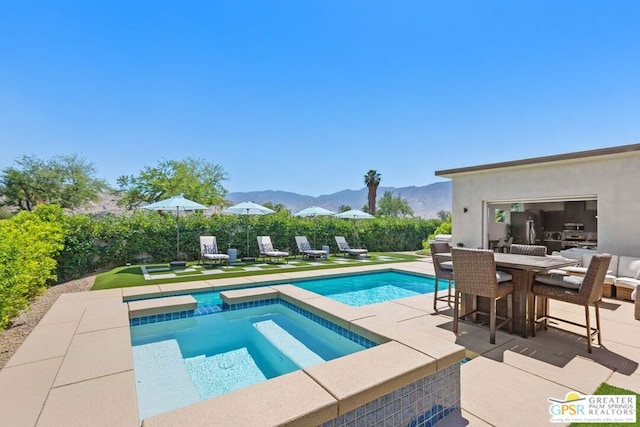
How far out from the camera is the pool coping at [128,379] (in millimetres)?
1890

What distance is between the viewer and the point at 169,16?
10.0 meters

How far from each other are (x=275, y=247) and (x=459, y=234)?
7730mm

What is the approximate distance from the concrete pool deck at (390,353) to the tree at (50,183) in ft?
94.0

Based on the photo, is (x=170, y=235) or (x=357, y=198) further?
(x=357, y=198)

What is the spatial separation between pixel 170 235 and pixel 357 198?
146 m

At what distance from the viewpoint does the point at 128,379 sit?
2.92 m

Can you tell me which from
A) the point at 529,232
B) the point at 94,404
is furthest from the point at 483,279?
the point at 529,232

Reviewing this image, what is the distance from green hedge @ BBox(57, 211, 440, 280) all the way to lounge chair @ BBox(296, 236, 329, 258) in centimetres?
97

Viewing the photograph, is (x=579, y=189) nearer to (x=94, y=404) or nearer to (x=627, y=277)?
(x=627, y=277)

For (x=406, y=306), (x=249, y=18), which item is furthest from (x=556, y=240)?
(x=249, y=18)

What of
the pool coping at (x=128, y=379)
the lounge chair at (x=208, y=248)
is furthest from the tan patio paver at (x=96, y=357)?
the lounge chair at (x=208, y=248)

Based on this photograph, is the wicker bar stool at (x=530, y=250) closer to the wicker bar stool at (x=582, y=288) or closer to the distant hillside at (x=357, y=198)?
the wicker bar stool at (x=582, y=288)

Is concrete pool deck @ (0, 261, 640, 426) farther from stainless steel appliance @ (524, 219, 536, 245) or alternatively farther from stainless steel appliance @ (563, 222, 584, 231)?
stainless steel appliance @ (563, 222, 584, 231)

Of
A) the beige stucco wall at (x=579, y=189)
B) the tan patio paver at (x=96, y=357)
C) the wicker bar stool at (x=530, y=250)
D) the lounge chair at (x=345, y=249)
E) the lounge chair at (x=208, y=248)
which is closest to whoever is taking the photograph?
the tan patio paver at (x=96, y=357)
